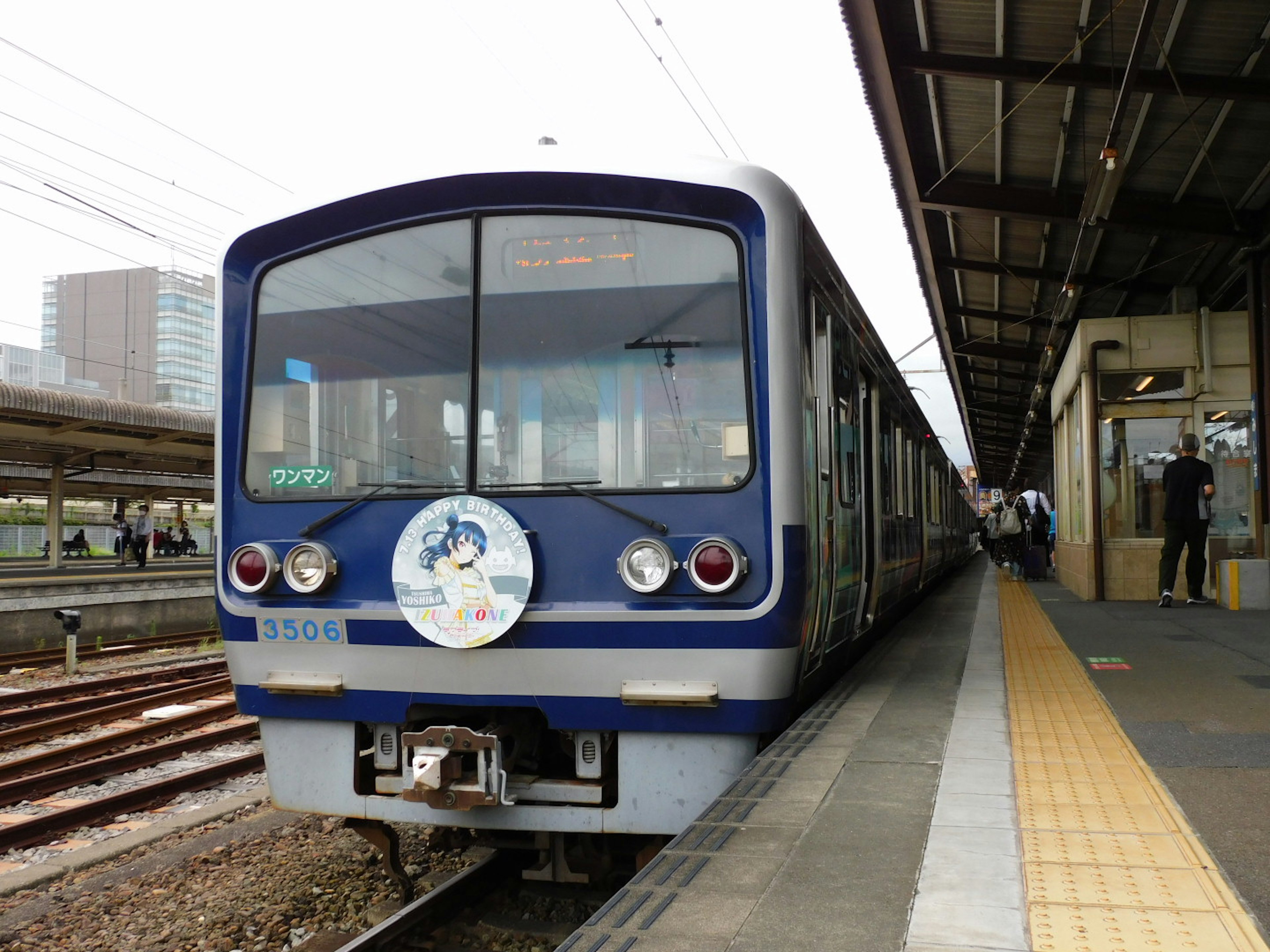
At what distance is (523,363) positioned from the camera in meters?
3.90

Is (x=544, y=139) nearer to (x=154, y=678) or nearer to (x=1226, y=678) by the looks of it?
(x=1226, y=678)

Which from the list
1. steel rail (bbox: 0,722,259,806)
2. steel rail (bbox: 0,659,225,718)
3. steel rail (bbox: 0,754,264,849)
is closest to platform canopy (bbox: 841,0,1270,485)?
steel rail (bbox: 0,754,264,849)

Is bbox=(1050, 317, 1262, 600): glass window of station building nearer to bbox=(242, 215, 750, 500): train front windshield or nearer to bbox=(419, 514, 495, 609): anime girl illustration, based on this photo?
bbox=(242, 215, 750, 500): train front windshield

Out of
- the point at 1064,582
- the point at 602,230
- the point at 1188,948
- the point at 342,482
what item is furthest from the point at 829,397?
the point at 1064,582

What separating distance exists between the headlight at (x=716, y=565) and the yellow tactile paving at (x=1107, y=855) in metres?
1.10

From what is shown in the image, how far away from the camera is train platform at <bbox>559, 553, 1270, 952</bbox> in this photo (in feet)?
7.50

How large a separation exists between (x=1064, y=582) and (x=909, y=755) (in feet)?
43.4

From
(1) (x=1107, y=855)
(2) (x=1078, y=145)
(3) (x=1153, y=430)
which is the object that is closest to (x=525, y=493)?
(1) (x=1107, y=855)

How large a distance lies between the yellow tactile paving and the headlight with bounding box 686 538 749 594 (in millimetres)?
1102

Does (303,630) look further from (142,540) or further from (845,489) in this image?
(142,540)

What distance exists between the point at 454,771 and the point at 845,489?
2366mm

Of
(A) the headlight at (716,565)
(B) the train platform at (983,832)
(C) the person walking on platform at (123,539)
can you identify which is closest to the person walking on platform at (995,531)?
(B) the train platform at (983,832)

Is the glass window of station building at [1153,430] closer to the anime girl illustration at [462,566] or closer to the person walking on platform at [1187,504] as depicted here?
the person walking on platform at [1187,504]

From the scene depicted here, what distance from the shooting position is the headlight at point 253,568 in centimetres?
405
